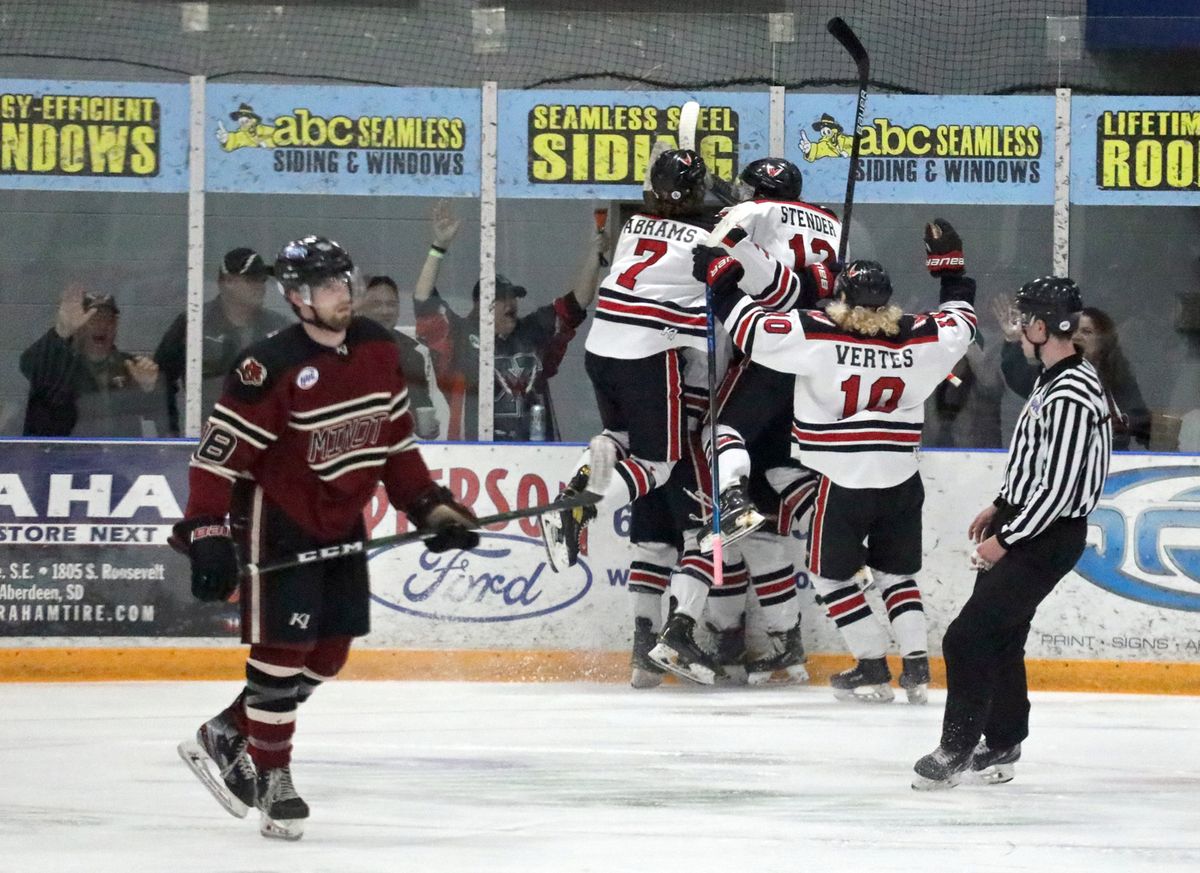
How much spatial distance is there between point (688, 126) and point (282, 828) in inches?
134

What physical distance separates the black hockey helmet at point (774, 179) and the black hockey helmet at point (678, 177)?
20 cm

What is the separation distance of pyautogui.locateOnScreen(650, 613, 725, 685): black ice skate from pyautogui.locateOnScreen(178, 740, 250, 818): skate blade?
228 cm

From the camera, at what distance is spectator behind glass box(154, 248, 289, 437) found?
6.96 meters

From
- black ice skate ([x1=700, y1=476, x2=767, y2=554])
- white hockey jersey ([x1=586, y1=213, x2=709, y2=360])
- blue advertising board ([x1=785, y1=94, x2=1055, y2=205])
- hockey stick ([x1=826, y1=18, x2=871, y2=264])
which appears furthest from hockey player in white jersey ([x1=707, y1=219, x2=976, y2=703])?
blue advertising board ([x1=785, y1=94, x2=1055, y2=205])

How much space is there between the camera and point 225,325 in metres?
6.98

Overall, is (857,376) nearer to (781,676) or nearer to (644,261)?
(644,261)

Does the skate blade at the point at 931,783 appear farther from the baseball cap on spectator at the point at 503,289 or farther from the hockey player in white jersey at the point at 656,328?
the baseball cap on spectator at the point at 503,289

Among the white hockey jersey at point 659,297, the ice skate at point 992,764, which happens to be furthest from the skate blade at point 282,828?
the white hockey jersey at point 659,297

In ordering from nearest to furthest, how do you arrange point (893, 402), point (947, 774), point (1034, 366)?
1. point (947, 774)
2. point (893, 402)
3. point (1034, 366)

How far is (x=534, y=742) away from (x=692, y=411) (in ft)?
5.30

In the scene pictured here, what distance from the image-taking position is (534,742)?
5312mm

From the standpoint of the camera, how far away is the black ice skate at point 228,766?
4.12 metres

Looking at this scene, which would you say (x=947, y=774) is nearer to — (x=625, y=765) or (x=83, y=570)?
(x=625, y=765)

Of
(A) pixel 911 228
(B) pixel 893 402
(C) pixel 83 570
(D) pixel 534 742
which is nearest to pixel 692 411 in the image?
(B) pixel 893 402
